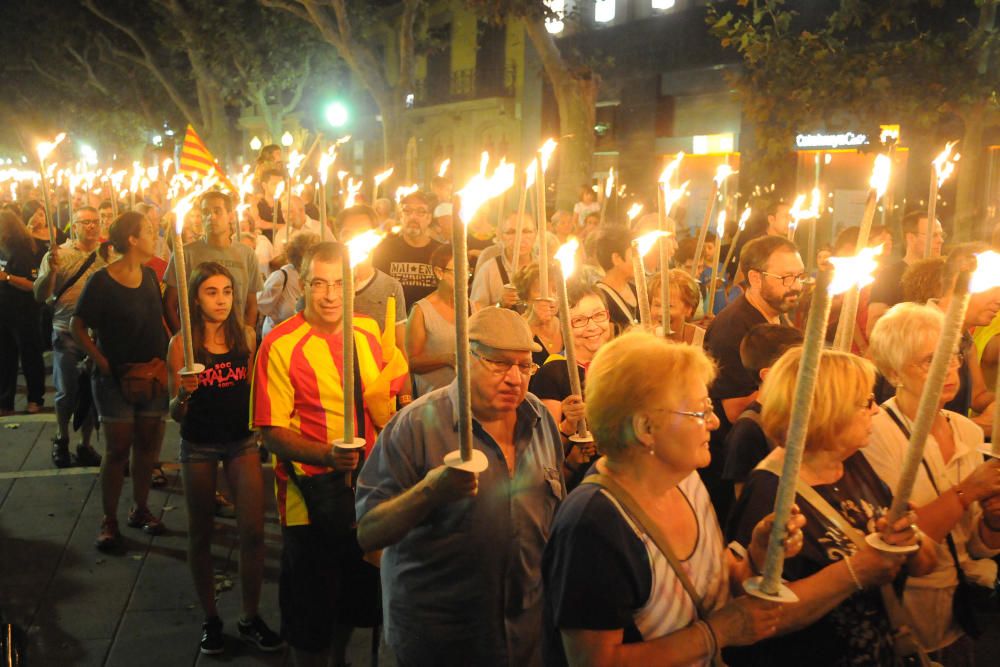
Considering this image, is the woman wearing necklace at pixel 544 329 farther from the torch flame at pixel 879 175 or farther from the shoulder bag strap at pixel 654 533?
the shoulder bag strap at pixel 654 533

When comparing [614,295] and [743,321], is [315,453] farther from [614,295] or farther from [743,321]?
[614,295]

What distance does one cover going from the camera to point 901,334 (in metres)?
3.53

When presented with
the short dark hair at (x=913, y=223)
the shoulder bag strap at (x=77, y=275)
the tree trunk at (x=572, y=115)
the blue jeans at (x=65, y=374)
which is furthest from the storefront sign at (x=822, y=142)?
the blue jeans at (x=65, y=374)

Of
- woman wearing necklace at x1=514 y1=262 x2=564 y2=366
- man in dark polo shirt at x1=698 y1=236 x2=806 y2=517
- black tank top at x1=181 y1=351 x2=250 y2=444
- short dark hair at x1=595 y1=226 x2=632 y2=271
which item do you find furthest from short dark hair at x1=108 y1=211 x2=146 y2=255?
man in dark polo shirt at x1=698 y1=236 x2=806 y2=517

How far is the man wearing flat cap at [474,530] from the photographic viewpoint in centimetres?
305

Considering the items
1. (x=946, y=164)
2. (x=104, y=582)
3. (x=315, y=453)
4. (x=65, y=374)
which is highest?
(x=946, y=164)

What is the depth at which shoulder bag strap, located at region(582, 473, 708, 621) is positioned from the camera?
2.41 m

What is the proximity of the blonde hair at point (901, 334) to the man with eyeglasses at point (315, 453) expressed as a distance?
2057 millimetres

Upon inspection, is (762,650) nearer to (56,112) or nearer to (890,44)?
(890,44)

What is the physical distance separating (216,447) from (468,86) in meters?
32.3

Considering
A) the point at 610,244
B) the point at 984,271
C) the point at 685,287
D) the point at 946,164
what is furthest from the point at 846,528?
the point at 946,164

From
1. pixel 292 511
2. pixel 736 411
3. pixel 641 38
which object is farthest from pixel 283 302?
pixel 641 38

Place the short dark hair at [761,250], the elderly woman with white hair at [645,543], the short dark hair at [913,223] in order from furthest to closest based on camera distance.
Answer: the short dark hair at [913,223]
the short dark hair at [761,250]
the elderly woman with white hair at [645,543]

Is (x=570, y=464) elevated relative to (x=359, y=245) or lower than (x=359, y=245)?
lower
